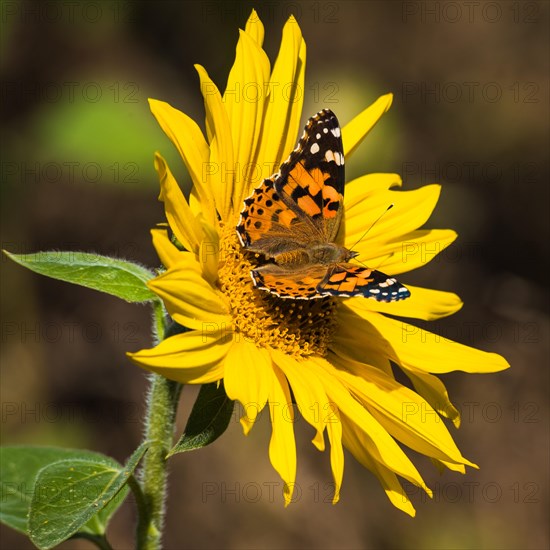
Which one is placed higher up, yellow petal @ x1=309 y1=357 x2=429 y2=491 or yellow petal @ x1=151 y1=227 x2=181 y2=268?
yellow petal @ x1=151 y1=227 x2=181 y2=268

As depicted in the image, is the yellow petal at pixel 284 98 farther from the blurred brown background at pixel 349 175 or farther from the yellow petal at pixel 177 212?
the blurred brown background at pixel 349 175

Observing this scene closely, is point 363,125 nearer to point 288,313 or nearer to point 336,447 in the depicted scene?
point 288,313

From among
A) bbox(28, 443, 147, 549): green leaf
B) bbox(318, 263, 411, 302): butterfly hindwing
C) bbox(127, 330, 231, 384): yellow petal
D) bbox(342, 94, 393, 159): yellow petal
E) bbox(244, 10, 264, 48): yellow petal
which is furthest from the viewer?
bbox(342, 94, 393, 159): yellow petal

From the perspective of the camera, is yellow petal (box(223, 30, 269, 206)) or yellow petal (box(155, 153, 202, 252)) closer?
yellow petal (box(155, 153, 202, 252))

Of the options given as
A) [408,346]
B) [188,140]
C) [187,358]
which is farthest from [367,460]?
[188,140]

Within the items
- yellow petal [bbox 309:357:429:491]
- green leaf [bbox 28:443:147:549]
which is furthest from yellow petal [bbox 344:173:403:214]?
green leaf [bbox 28:443:147:549]

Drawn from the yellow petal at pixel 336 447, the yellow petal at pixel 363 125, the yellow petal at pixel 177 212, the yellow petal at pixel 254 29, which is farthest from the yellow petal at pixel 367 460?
the yellow petal at pixel 254 29

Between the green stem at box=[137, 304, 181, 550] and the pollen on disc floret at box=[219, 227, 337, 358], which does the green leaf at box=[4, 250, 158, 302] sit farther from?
the pollen on disc floret at box=[219, 227, 337, 358]

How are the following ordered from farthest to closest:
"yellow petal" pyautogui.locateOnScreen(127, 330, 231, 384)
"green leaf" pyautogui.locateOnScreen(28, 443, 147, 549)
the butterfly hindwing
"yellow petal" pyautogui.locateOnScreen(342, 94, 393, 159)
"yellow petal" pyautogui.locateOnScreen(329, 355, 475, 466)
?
"yellow petal" pyautogui.locateOnScreen(342, 94, 393, 159), "yellow petal" pyautogui.locateOnScreen(329, 355, 475, 466), the butterfly hindwing, "green leaf" pyautogui.locateOnScreen(28, 443, 147, 549), "yellow petal" pyautogui.locateOnScreen(127, 330, 231, 384)
